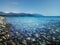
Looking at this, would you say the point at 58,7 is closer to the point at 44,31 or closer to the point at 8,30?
the point at 44,31

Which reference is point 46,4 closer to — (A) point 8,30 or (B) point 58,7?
(B) point 58,7

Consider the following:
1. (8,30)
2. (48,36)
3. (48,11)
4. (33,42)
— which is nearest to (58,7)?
(48,11)

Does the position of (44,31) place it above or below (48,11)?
below

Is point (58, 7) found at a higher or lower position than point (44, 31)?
higher

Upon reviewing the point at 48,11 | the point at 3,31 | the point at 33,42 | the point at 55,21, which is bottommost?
the point at 33,42

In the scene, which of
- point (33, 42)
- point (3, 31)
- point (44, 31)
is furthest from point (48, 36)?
point (3, 31)

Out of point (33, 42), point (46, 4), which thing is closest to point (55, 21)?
point (46, 4)

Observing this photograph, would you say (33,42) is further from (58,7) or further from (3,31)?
(58,7)
